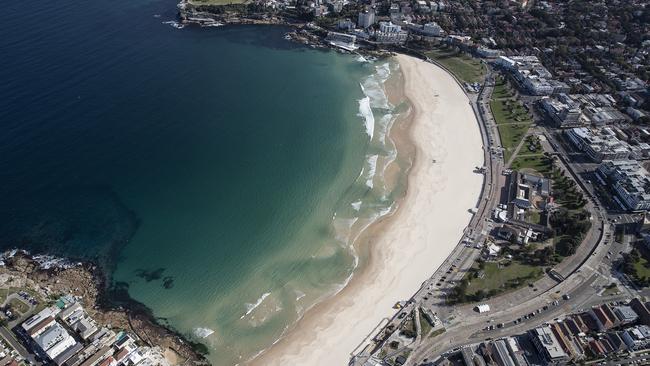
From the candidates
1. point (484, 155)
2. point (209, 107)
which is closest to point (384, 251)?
point (484, 155)

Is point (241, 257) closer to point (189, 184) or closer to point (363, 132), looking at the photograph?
point (189, 184)

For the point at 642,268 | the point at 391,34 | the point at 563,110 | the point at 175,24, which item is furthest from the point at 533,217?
the point at 175,24

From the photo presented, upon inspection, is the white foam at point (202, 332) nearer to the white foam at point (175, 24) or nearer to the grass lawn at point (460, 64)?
the grass lawn at point (460, 64)

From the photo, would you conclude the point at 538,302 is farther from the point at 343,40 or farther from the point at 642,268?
the point at 343,40

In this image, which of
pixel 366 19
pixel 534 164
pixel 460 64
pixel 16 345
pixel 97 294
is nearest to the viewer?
pixel 16 345

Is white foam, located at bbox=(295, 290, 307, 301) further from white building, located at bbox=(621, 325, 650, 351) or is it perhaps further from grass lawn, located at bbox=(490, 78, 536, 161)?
grass lawn, located at bbox=(490, 78, 536, 161)

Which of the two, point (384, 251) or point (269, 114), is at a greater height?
point (269, 114)

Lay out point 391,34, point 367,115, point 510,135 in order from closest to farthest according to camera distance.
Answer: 1. point 510,135
2. point 367,115
3. point 391,34
